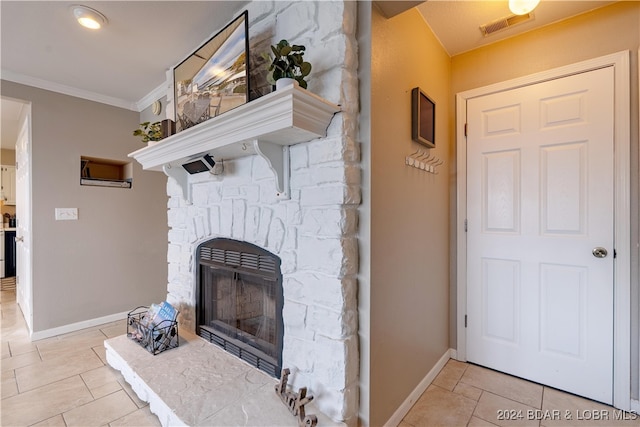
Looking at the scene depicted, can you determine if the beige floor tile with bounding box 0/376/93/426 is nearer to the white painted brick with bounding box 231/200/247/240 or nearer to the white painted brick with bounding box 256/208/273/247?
the white painted brick with bounding box 231/200/247/240

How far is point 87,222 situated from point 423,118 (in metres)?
3.29

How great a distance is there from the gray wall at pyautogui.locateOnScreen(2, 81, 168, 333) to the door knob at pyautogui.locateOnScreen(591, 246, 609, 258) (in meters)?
3.88

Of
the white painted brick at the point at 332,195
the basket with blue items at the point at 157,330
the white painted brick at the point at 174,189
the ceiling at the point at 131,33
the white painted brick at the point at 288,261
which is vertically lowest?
the basket with blue items at the point at 157,330

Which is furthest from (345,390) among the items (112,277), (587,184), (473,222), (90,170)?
(90,170)

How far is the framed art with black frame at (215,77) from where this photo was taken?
5.16ft

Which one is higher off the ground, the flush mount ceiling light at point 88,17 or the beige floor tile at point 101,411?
the flush mount ceiling light at point 88,17

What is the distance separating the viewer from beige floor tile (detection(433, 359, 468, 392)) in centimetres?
197

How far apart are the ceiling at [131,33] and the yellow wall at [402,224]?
0.19 m

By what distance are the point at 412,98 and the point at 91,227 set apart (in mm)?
3256

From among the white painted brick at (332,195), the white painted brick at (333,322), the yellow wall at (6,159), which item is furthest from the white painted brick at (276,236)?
the yellow wall at (6,159)

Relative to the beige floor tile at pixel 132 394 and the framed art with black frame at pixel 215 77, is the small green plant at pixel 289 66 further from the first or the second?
the beige floor tile at pixel 132 394

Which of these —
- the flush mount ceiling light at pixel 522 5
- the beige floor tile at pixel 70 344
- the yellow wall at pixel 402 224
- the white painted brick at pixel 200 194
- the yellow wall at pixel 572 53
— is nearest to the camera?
the yellow wall at pixel 402 224

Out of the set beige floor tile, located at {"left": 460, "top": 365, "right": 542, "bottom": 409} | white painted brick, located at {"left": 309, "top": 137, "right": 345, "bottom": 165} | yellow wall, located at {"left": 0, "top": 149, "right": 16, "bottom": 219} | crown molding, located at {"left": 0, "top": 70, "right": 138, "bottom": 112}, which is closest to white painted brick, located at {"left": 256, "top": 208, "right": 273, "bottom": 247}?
white painted brick, located at {"left": 309, "top": 137, "right": 345, "bottom": 165}

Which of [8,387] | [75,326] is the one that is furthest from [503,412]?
[75,326]
